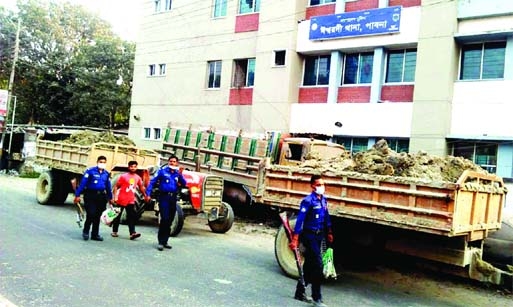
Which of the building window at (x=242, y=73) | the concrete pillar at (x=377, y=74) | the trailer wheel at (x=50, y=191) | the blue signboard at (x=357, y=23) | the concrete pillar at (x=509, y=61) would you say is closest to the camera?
the trailer wheel at (x=50, y=191)

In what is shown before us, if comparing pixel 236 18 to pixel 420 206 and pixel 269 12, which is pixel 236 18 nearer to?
pixel 269 12

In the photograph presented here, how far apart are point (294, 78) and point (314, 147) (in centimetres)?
1032

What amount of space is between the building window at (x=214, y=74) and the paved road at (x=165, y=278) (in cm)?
1563

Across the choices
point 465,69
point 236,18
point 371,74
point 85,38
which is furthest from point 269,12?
point 85,38

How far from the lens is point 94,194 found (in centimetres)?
948

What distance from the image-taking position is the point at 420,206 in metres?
6.06

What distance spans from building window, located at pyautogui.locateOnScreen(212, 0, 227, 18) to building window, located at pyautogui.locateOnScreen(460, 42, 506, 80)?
12247mm

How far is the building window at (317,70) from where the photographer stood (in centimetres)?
2127

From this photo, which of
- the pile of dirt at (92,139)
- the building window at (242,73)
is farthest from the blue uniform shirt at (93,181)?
the building window at (242,73)

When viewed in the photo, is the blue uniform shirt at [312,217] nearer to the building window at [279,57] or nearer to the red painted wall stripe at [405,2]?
the red painted wall stripe at [405,2]

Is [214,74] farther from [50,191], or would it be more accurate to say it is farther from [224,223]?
[224,223]

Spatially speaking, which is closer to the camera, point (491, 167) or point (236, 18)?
point (491, 167)

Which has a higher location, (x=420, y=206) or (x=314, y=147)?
(x=314, y=147)

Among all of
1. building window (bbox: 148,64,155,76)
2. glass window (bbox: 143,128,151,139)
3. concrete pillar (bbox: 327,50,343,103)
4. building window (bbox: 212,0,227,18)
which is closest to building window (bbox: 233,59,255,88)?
building window (bbox: 212,0,227,18)
